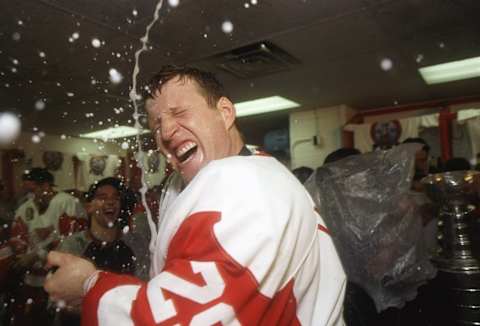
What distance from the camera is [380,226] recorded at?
4.90ft

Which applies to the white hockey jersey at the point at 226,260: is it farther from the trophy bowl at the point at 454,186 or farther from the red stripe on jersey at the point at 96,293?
the trophy bowl at the point at 454,186

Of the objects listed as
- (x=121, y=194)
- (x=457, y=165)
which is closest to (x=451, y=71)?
(x=457, y=165)

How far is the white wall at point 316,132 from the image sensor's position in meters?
5.43

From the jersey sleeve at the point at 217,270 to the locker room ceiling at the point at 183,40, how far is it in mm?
1818

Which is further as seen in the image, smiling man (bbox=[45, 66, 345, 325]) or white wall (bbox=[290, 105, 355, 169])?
white wall (bbox=[290, 105, 355, 169])

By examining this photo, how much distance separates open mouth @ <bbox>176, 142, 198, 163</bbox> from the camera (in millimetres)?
867

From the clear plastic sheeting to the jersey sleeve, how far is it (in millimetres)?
983

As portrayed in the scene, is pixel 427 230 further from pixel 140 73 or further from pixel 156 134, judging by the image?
pixel 140 73

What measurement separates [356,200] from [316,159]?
4.27 metres

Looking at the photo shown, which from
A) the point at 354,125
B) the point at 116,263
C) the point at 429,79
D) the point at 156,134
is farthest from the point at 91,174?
the point at 354,125

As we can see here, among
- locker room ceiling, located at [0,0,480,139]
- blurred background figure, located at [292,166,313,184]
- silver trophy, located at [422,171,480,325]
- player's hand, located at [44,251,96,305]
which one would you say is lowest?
silver trophy, located at [422,171,480,325]

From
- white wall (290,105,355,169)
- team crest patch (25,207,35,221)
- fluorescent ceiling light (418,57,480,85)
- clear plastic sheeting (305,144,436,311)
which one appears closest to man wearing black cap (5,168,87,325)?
team crest patch (25,207,35,221)

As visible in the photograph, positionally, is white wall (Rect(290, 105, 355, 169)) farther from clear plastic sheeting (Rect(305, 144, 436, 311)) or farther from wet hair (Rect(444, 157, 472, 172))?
clear plastic sheeting (Rect(305, 144, 436, 311))

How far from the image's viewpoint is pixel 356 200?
154 cm
